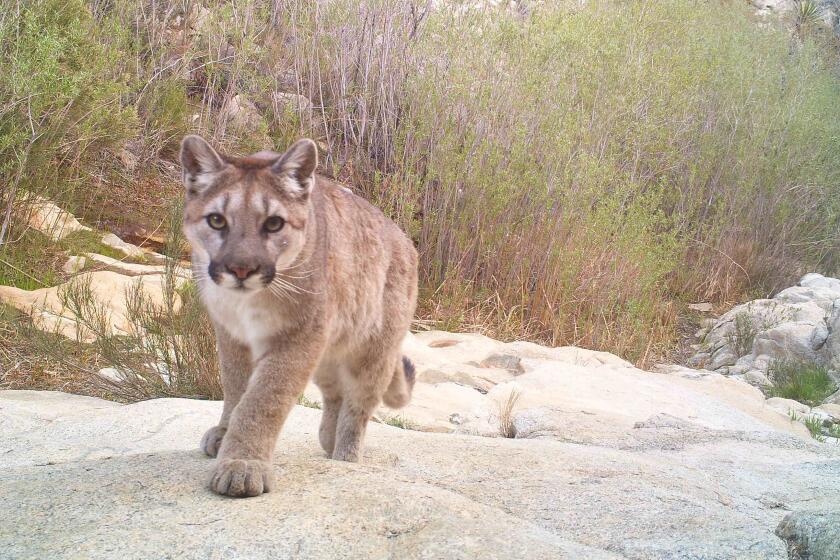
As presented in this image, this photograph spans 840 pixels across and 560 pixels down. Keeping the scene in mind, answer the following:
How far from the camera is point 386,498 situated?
111 inches

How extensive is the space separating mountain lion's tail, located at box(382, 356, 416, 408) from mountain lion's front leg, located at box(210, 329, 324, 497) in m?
1.05

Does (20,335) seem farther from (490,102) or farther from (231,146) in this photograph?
(490,102)

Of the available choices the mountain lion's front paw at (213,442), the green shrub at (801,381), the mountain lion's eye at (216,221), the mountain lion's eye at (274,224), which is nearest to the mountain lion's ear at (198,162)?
the mountain lion's eye at (216,221)

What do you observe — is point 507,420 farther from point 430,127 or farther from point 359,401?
point 430,127

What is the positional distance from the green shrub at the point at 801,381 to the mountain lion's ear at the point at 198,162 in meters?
8.24

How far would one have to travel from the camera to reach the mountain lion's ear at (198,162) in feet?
11.8

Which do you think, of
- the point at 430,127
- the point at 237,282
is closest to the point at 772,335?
the point at 430,127

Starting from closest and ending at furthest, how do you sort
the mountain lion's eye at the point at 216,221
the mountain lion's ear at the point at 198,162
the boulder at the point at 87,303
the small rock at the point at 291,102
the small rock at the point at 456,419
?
1. the mountain lion's eye at the point at 216,221
2. the mountain lion's ear at the point at 198,162
3. the small rock at the point at 456,419
4. the boulder at the point at 87,303
5. the small rock at the point at 291,102

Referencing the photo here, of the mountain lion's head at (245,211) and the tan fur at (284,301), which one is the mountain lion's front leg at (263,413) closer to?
the tan fur at (284,301)

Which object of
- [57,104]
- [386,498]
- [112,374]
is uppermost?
[57,104]

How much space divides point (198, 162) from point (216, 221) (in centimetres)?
34

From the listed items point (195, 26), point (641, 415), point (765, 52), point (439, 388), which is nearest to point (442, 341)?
point (439, 388)

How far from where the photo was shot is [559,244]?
388 inches

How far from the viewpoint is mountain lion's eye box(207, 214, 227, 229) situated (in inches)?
136
